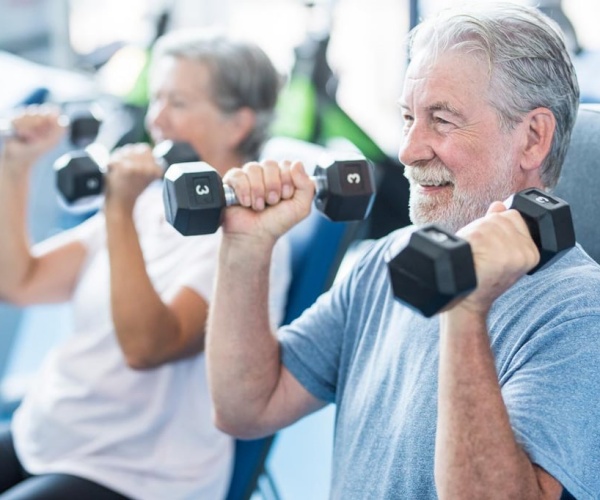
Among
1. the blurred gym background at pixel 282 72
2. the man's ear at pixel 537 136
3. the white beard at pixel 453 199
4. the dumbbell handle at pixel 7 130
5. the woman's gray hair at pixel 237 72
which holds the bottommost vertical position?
the blurred gym background at pixel 282 72

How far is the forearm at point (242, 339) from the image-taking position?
1297 mm

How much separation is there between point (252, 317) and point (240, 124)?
665 millimetres

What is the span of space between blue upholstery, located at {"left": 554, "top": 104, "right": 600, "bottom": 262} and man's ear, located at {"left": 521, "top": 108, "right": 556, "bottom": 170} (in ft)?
0.41

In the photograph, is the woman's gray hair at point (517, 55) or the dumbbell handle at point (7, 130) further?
the dumbbell handle at point (7, 130)

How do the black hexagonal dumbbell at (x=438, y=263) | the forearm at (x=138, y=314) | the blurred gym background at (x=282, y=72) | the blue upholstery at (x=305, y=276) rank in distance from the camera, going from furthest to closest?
the blurred gym background at (x=282, y=72)
the blue upholstery at (x=305, y=276)
the forearm at (x=138, y=314)
the black hexagonal dumbbell at (x=438, y=263)

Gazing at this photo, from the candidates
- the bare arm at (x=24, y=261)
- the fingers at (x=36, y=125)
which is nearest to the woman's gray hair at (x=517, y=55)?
the bare arm at (x=24, y=261)

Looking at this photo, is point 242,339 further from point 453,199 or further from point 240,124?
point 240,124

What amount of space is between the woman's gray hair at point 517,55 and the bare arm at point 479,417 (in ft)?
0.80

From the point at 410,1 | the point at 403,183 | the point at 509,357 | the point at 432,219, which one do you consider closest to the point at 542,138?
the point at 432,219

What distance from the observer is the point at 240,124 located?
1887mm

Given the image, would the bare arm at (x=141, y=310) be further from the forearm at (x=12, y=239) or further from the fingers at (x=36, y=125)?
the fingers at (x=36, y=125)

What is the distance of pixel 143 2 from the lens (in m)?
4.88

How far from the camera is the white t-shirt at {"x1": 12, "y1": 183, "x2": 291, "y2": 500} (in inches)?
64.1

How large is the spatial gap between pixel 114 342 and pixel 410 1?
2232mm
